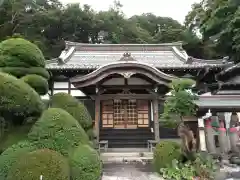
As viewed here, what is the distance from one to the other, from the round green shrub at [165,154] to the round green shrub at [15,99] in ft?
14.9

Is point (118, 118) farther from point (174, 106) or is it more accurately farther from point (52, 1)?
point (52, 1)

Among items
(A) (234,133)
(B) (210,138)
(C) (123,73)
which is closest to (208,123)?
(B) (210,138)

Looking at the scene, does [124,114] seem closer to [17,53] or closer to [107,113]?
[107,113]

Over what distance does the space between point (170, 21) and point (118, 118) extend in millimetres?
37675

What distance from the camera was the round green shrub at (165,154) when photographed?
28.0 ft

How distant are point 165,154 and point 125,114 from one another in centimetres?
543

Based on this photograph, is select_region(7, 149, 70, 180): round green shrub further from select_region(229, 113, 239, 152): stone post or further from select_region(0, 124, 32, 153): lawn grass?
select_region(229, 113, 239, 152): stone post

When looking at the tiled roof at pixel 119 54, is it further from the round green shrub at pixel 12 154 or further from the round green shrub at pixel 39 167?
the round green shrub at pixel 39 167

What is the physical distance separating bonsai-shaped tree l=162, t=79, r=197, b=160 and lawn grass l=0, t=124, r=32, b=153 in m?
4.48

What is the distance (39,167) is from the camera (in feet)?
17.0

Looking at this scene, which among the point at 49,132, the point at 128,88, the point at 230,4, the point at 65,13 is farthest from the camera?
the point at 65,13

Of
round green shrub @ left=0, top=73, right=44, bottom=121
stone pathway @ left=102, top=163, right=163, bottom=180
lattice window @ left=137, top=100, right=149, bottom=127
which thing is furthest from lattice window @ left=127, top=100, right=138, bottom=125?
round green shrub @ left=0, top=73, right=44, bottom=121

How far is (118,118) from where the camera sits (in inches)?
544

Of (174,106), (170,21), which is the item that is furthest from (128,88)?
(170,21)
